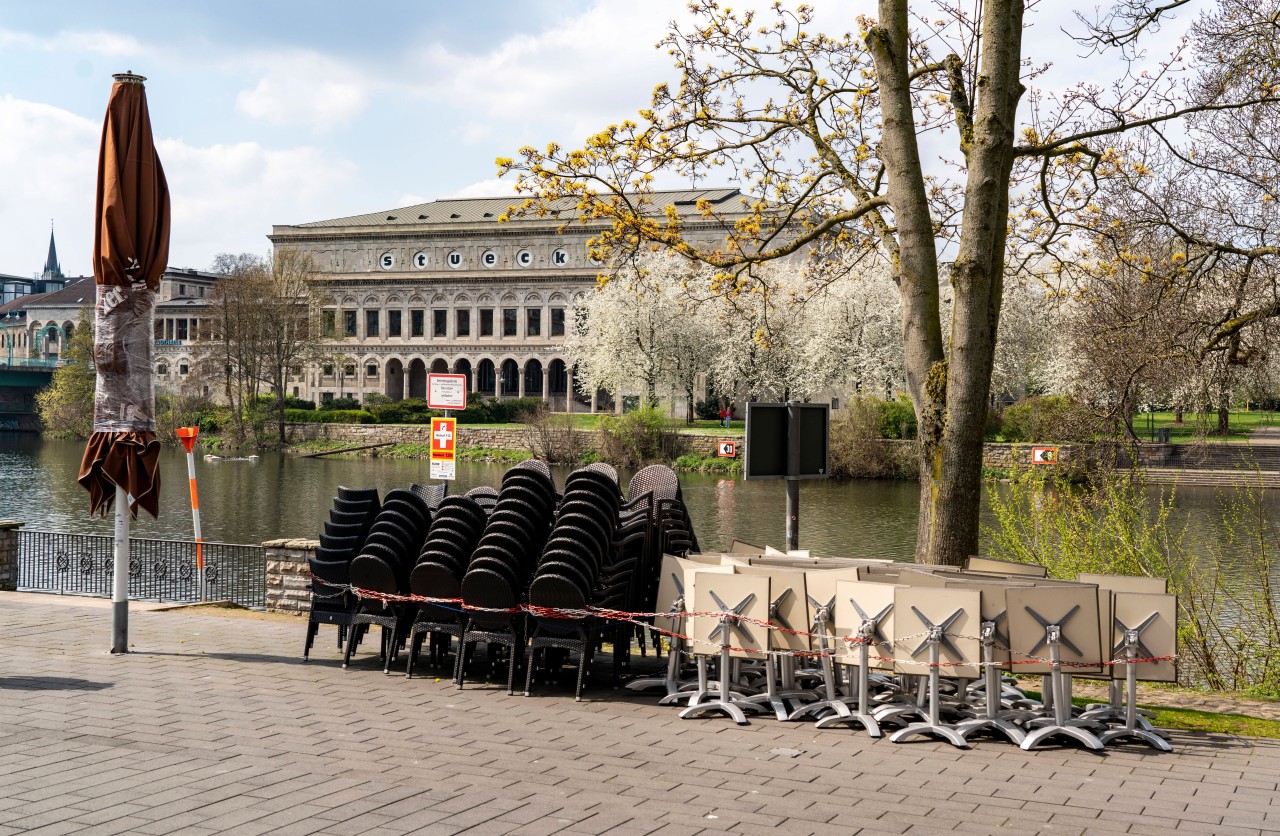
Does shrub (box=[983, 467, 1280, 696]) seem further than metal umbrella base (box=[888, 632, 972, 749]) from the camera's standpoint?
Yes

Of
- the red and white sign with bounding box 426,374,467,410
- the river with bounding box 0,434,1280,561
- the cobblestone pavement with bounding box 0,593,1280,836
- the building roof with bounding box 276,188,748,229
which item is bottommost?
the river with bounding box 0,434,1280,561

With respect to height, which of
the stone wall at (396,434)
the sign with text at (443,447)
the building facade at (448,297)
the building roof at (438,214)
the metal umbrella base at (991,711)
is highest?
the building roof at (438,214)

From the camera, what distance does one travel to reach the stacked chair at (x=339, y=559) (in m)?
10.3

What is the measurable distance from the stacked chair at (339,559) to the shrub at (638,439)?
44.1m

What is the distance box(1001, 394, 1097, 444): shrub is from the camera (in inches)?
1559

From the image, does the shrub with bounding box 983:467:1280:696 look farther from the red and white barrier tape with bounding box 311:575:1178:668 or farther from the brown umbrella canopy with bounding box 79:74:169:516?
the brown umbrella canopy with bounding box 79:74:169:516

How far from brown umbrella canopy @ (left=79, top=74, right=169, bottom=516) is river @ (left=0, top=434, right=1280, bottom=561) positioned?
16974 mm

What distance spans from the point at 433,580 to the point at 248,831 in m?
3.88

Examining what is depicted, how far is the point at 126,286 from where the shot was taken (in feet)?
33.8

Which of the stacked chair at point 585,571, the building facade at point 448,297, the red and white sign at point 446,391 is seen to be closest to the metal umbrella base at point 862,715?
the stacked chair at point 585,571

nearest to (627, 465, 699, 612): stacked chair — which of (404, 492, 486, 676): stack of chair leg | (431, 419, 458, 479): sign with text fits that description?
(404, 492, 486, 676): stack of chair leg

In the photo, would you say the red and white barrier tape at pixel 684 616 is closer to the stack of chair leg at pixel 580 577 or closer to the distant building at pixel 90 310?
the stack of chair leg at pixel 580 577

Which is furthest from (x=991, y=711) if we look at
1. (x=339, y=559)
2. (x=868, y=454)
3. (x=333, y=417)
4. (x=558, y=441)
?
(x=333, y=417)

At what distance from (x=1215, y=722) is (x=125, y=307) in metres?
9.10
